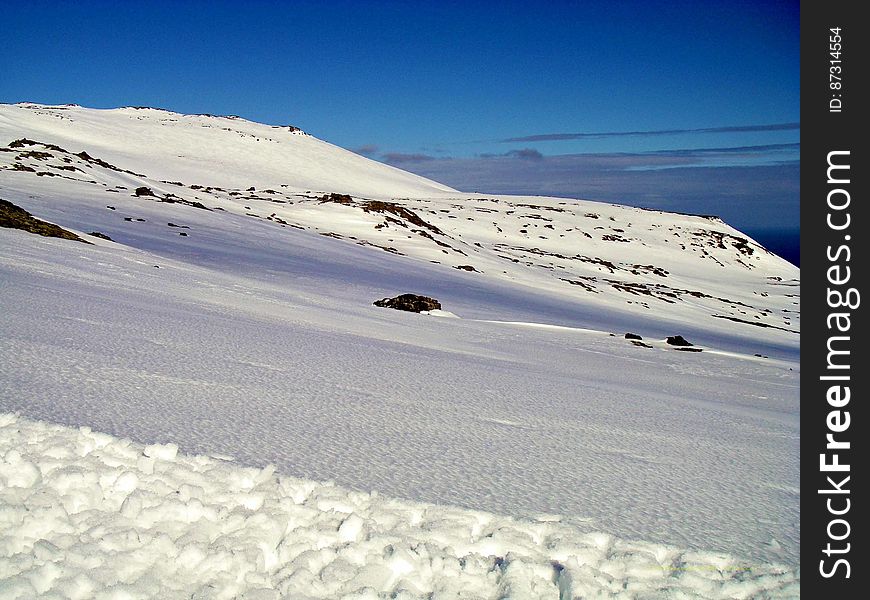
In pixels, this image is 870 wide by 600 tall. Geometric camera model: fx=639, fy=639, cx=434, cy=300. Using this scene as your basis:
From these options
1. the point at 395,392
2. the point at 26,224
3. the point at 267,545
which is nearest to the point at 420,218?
the point at 26,224

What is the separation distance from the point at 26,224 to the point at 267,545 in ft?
41.0

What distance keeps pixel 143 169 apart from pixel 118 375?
2402 inches

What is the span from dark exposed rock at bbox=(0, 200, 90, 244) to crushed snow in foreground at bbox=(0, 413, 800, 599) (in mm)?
10932

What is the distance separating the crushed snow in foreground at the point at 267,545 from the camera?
2408 millimetres

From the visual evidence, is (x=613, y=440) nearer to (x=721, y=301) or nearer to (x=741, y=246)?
(x=721, y=301)

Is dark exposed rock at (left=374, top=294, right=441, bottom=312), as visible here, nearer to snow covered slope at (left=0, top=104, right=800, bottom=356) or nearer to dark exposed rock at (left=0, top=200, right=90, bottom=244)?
snow covered slope at (left=0, top=104, right=800, bottom=356)

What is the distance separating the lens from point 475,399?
5.17m

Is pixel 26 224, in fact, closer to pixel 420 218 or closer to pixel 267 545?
pixel 267 545

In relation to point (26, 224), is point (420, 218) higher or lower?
higher

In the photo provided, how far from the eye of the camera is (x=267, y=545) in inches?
103

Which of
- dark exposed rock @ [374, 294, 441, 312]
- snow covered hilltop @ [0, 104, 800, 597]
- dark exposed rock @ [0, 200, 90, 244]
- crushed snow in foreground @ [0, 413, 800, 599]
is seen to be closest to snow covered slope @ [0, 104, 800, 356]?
dark exposed rock @ [0, 200, 90, 244]

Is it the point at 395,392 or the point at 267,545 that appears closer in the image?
the point at 267,545

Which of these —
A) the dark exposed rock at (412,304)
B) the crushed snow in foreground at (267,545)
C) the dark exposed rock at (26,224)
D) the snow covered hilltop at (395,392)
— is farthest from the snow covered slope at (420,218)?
the crushed snow in foreground at (267,545)
